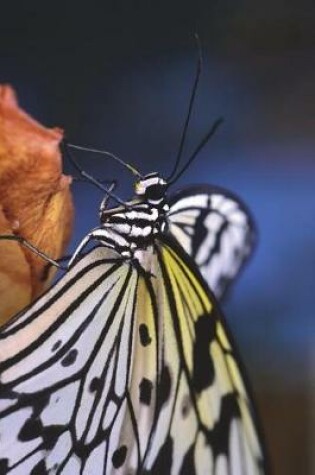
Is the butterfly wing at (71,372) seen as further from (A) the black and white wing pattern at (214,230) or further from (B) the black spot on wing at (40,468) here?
(A) the black and white wing pattern at (214,230)

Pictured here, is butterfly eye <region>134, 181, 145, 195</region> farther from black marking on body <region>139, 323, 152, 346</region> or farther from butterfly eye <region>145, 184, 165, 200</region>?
black marking on body <region>139, 323, 152, 346</region>

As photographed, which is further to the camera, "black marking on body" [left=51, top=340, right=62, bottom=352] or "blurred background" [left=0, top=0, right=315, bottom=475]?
"blurred background" [left=0, top=0, right=315, bottom=475]

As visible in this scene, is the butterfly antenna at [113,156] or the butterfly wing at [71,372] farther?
the butterfly antenna at [113,156]

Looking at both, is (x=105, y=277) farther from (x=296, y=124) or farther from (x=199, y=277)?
(x=296, y=124)

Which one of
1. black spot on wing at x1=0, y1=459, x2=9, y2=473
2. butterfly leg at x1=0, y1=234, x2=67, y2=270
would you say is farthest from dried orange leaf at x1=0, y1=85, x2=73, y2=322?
black spot on wing at x1=0, y1=459, x2=9, y2=473

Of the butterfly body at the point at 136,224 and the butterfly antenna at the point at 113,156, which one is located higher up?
the butterfly antenna at the point at 113,156

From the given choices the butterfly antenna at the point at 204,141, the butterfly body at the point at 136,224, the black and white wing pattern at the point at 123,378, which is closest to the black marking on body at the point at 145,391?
the black and white wing pattern at the point at 123,378

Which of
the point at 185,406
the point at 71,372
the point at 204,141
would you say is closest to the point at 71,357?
the point at 71,372

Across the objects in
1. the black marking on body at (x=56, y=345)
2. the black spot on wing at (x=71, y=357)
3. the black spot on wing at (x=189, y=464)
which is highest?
the black marking on body at (x=56, y=345)
